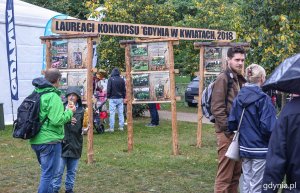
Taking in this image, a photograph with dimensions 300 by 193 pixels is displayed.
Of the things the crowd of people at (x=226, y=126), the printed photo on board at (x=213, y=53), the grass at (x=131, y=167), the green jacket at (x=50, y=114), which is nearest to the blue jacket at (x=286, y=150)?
the crowd of people at (x=226, y=126)

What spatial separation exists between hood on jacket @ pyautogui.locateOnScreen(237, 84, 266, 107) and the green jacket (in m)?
2.03

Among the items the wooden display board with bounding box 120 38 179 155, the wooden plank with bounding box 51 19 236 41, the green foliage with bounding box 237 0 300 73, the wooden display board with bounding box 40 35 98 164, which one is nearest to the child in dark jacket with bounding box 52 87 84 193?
the wooden display board with bounding box 40 35 98 164

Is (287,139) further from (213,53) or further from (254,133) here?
(213,53)

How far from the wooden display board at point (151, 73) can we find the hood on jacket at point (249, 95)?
514 centimetres

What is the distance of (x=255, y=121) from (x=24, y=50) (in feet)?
41.2

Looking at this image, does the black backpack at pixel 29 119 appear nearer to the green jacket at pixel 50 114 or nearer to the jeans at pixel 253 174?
the green jacket at pixel 50 114

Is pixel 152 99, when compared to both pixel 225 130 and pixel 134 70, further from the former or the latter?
pixel 225 130

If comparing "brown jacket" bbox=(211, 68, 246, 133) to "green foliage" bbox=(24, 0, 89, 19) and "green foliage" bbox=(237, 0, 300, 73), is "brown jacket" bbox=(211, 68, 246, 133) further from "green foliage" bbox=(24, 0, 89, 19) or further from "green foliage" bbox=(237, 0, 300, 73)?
"green foliage" bbox=(24, 0, 89, 19)

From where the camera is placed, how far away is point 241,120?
5.67 m

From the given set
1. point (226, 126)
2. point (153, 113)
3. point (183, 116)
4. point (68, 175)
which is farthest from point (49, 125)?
point (183, 116)

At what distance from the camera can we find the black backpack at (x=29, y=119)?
6.14m

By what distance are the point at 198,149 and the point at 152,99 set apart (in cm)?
161

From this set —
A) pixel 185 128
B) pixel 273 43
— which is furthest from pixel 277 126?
pixel 185 128

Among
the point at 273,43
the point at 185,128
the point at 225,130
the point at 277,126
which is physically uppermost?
the point at 273,43
